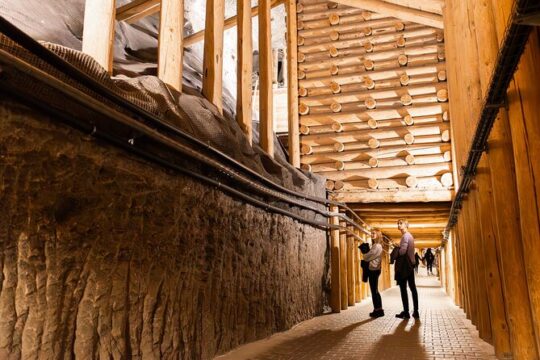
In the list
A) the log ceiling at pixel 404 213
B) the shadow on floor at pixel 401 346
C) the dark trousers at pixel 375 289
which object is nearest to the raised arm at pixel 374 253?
A: the dark trousers at pixel 375 289

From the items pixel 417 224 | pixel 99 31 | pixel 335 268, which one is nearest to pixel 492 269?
pixel 99 31

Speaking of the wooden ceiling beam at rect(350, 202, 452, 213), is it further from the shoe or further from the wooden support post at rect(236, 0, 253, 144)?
the wooden support post at rect(236, 0, 253, 144)

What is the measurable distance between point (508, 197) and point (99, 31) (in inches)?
157

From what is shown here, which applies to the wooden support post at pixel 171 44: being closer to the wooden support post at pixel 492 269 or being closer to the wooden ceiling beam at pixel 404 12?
the wooden support post at pixel 492 269

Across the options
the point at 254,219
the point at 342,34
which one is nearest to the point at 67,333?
the point at 254,219

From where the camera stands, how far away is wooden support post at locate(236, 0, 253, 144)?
6.95 meters

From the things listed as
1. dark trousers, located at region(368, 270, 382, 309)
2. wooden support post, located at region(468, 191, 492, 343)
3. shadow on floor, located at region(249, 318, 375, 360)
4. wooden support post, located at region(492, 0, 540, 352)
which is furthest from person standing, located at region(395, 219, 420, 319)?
wooden support post, located at region(492, 0, 540, 352)

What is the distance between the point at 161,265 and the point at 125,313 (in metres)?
0.54

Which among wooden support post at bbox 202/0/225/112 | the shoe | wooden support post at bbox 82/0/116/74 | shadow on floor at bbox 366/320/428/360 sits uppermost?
wooden support post at bbox 202/0/225/112

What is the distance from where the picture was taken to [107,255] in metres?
3.26

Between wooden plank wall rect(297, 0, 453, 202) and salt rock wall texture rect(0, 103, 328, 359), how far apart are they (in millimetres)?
5189

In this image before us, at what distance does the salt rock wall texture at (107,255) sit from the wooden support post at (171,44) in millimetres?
1470

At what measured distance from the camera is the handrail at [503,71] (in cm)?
257

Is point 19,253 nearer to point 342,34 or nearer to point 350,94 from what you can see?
point 350,94
